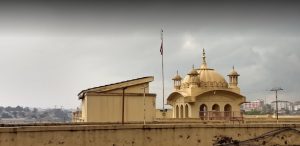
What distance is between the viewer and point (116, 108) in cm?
3073

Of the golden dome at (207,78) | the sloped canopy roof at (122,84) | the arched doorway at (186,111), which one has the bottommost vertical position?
the arched doorway at (186,111)

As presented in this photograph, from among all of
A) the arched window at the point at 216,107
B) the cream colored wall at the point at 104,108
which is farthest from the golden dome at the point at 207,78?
the cream colored wall at the point at 104,108

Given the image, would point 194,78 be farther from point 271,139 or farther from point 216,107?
point 271,139

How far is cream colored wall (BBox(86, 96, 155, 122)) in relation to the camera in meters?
30.3

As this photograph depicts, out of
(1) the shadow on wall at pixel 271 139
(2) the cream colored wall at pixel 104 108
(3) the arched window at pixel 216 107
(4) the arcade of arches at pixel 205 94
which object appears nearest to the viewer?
(1) the shadow on wall at pixel 271 139

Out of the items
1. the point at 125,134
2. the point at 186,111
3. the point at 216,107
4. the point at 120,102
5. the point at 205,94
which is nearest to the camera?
the point at 125,134

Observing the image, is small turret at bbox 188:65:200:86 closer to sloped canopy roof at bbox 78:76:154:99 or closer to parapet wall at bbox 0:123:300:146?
sloped canopy roof at bbox 78:76:154:99

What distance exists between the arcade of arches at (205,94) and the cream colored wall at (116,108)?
33.6ft

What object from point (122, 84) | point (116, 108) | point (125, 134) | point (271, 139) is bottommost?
point (271, 139)

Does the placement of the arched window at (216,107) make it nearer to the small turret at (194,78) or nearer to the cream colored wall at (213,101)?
the cream colored wall at (213,101)

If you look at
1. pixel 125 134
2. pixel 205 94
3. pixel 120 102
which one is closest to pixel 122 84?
pixel 120 102

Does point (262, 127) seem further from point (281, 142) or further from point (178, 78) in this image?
point (178, 78)

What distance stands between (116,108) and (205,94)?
1280 centimetres

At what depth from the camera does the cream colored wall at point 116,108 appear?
30.3 metres
